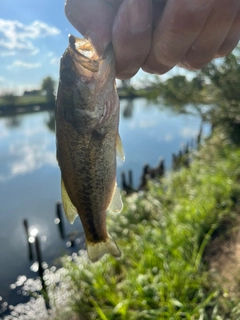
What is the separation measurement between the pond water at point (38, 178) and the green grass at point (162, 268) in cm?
310

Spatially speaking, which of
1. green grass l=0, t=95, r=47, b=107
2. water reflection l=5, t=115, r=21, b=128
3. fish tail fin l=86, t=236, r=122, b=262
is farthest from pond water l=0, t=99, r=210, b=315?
green grass l=0, t=95, r=47, b=107

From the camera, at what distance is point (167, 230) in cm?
640

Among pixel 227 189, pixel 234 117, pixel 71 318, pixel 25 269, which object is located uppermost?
pixel 234 117

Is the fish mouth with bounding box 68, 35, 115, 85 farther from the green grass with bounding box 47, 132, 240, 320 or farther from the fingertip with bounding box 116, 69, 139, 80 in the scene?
the green grass with bounding box 47, 132, 240, 320

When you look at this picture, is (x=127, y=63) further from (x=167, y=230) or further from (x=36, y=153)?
(x=36, y=153)

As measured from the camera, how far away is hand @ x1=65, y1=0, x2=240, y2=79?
1489 mm

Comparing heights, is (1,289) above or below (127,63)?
below

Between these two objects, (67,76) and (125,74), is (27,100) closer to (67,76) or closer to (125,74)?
(67,76)

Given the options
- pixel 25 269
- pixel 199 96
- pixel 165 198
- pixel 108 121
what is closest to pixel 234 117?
pixel 199 96

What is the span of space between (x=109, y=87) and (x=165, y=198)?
7.51 meters

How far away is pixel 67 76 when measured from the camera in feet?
6.79

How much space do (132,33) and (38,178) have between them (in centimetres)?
1872

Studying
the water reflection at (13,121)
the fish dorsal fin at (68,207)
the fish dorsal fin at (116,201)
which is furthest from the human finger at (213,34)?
the water reflection at (13,121)

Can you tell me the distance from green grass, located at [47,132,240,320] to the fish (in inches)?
104
